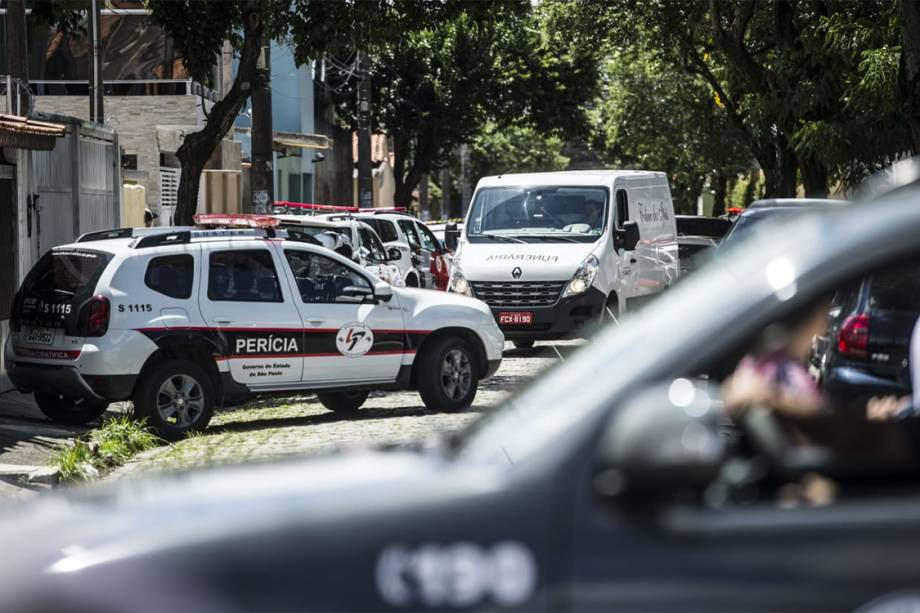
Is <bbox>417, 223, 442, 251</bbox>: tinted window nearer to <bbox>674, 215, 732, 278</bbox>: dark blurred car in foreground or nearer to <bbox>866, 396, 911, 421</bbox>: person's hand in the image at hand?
<bbox>674, 215, 732, 278</bbox>: dark blurred car in foreground

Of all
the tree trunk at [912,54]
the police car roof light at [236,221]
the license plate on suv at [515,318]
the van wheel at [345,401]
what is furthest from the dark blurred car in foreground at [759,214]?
the police car roof light at [236,221]

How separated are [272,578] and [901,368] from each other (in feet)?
6.06

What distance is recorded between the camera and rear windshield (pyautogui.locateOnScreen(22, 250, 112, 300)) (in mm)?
12031

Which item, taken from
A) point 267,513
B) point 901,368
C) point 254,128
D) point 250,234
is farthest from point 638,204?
point 267,513

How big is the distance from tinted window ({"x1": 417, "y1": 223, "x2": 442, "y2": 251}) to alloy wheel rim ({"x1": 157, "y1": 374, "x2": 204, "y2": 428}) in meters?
13.1

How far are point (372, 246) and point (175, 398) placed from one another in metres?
9.09

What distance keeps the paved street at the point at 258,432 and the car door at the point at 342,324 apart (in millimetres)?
472

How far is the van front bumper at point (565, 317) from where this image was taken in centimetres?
1816

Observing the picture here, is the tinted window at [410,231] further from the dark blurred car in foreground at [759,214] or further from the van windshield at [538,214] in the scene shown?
the dark blurred car in foreground at [759,214]

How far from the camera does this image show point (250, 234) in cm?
1294

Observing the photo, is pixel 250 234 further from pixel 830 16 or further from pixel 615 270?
pixel 830 16

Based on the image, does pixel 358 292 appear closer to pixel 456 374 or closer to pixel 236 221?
pixel 456 374

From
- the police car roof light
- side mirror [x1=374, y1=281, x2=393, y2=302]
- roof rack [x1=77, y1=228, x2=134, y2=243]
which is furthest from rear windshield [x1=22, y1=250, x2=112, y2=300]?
the police car roof light

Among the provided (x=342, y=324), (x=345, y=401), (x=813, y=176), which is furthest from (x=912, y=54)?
(x=813, y=176)
